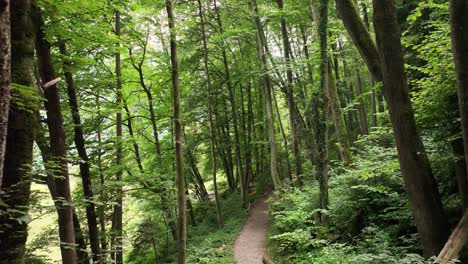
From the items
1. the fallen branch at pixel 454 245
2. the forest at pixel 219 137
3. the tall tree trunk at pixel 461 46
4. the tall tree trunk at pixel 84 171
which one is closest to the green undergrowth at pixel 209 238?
the forest at pixel 219 137

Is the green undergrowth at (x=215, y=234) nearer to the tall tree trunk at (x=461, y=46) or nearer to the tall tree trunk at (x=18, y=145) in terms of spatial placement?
the tall tree trunk at (x=18, y=145)

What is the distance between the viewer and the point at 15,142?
3.71 m

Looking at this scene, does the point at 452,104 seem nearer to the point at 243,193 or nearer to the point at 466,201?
the point at 466,201

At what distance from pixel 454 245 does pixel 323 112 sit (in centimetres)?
572

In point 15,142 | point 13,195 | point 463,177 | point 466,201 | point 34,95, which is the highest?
point 34,95

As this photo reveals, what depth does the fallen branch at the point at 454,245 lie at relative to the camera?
180 inches

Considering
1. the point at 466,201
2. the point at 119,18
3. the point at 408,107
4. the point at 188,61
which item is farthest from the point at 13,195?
the point at 188,61

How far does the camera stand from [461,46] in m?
4.34

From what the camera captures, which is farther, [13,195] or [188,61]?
[188,61]

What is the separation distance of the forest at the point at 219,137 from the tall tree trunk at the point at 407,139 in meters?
0.02

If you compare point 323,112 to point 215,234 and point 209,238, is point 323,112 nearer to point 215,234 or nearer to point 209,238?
point 209,238

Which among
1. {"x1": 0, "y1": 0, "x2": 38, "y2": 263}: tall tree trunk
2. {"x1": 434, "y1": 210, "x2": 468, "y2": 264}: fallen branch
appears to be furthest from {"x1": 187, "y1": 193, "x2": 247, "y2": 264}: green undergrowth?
{"x1": 0, "y1": 0, "x2": 38, "y2": 263}: tall tree trunk

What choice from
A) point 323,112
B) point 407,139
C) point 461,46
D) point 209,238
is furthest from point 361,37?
point 209,238

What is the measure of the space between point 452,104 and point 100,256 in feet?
27.0
